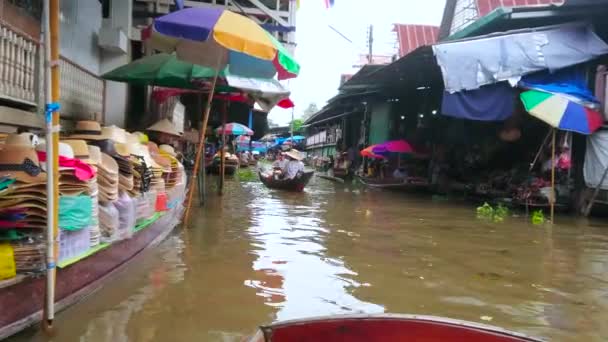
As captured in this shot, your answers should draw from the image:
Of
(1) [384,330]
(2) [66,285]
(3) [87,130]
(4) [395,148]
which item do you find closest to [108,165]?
(3) [87,130]

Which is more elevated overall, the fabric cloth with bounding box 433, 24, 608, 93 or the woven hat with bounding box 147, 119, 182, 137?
the fabric cloth with bounding box 433, 24, 608, 93

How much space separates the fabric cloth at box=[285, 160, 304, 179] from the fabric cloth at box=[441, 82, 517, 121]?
19.5ft

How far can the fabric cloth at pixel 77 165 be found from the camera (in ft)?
11.2

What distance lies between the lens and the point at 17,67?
16.3 feet

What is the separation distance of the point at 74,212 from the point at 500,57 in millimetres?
9418

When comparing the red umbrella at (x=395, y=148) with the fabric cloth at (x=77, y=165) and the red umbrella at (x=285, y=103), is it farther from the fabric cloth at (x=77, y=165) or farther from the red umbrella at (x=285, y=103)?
the fabric cloth at (x=77, y=165)

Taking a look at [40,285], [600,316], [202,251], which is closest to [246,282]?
[202,251]

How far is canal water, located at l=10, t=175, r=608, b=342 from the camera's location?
142 inches

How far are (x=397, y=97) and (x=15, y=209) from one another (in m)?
17.7

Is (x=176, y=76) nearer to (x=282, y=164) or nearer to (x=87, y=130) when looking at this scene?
(x=87, y=130)

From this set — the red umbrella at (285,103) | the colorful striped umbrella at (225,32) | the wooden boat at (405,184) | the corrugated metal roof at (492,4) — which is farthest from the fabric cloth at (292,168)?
the colorful striped umbrella at (225,32)

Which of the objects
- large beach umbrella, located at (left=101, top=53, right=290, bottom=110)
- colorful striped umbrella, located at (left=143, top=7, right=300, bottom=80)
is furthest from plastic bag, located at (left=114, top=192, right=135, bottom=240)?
large beach umbrella, located at (left=101, top=53, right=290, bottom=110)

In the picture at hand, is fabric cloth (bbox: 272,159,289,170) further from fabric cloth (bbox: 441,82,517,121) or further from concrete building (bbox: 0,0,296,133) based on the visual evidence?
fabric cloth (bbox: 441,82,517,121)

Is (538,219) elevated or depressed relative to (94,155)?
depressed
